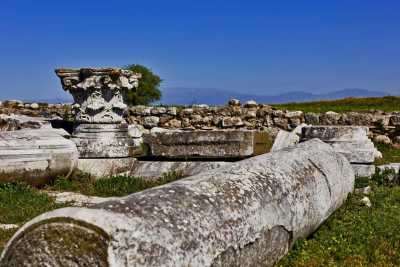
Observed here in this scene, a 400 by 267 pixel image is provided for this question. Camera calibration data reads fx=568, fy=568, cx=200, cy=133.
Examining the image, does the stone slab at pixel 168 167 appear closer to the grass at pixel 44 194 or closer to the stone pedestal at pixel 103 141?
the grass at pixel 44 194

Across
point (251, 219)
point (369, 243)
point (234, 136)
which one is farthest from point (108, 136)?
point (251, 219)

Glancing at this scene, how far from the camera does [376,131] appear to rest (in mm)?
15016

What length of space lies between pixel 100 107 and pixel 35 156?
1867 millimetres

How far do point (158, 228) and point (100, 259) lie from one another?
44 cm

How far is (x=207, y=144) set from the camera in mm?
9328

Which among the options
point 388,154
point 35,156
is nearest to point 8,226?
point 35,156

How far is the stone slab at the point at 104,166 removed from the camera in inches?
381

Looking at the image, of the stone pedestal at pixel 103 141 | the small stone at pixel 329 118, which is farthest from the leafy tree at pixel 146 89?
the stone pedestal at pixel 103 141

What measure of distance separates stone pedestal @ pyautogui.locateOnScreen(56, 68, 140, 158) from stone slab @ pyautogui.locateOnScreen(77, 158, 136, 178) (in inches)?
4.8

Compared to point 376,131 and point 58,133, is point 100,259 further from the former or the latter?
point 376,131

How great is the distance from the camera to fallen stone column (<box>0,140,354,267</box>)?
283cm

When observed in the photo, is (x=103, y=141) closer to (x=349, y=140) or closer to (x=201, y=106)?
(x=349, y=140)

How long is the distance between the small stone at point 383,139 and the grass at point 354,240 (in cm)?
790

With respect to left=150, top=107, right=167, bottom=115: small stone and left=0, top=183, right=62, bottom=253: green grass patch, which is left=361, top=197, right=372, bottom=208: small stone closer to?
left=0, top=183, right=62, bottom=253: green grass patch
